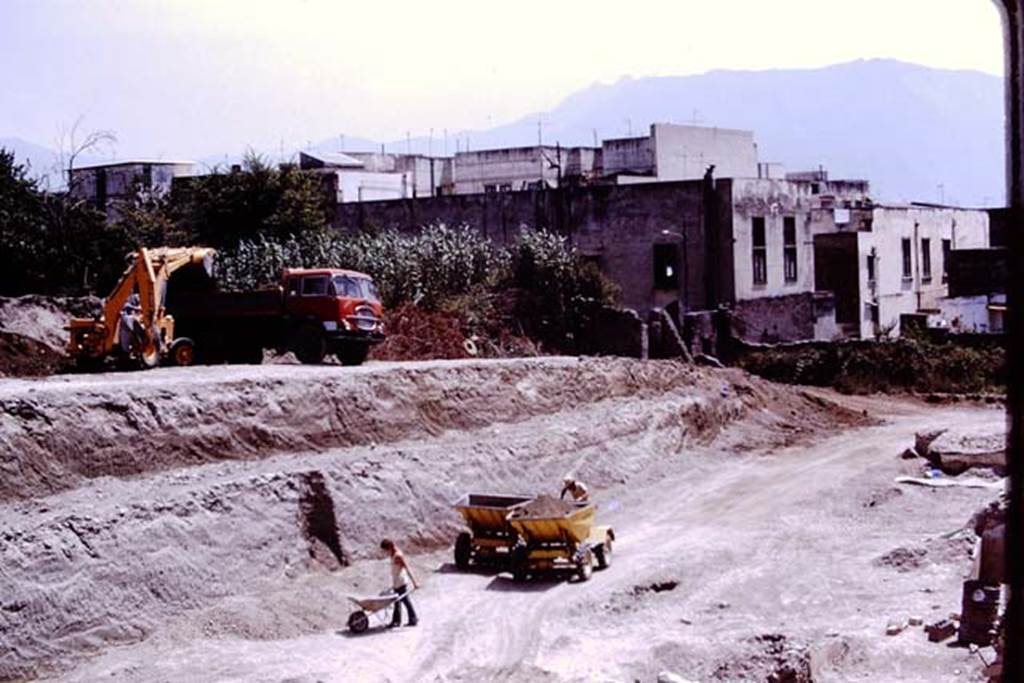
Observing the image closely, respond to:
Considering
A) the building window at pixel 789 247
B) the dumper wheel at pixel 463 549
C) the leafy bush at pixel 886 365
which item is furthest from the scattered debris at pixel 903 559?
the building window at pixel 789 247

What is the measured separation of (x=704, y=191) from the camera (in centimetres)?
4512

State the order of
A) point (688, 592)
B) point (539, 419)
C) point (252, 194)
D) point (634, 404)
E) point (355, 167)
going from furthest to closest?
point (355, 167) → point (252, 194) → point (634, 404) → point (539, 419) → point (688, 592)

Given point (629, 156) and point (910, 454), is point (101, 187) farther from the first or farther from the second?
point (910, 454)

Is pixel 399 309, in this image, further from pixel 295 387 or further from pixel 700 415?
pixel 295 387

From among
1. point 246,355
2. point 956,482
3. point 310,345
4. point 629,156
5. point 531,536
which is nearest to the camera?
point 531,536

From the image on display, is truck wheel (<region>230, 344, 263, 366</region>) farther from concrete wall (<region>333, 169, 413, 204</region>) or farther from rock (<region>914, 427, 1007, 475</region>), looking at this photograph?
concrete wall (<region>333, 169, 413, 204</region>)

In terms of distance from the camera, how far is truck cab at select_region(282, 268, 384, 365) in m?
30.8

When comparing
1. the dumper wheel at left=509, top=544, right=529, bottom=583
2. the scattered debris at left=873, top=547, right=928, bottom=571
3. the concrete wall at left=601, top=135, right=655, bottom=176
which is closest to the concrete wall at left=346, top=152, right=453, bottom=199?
the concrete wall at left=601, top=135, right=655, bottom=176

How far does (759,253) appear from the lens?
46.7 m

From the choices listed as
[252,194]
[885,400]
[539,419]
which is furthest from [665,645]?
[252,194]

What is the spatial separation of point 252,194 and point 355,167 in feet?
68.1

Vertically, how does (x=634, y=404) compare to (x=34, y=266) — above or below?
below

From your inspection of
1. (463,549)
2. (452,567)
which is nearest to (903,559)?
(463,549)

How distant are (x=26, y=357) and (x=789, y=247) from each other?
27.5 m
